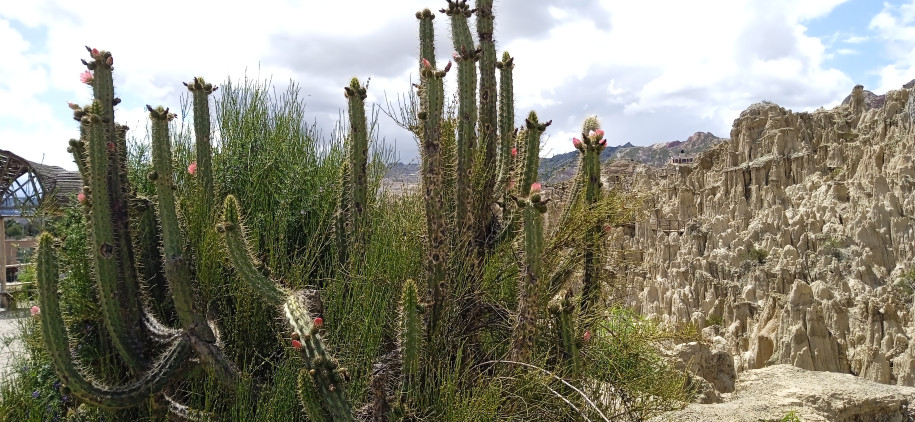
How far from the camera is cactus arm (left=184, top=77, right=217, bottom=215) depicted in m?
4.57

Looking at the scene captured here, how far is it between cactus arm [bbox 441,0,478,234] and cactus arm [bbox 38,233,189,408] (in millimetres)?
1914

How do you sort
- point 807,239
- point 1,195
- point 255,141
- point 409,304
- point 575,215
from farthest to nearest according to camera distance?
point 807,239 → point 1,195 → point 255,141 → point 575,215 → point 409,304

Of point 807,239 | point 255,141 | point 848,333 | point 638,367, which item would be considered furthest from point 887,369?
point 255,141

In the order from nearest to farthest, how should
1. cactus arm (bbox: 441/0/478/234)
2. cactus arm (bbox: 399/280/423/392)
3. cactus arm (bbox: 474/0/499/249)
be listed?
cactus arm (bbox: 399/280/423/392), cactus arm (bbox: 441/0/478/234), cactus arm (bbox: 474/0/499/249)

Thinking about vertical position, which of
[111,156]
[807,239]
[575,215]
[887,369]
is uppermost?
[111,156]

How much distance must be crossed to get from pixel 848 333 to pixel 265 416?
2006 cm

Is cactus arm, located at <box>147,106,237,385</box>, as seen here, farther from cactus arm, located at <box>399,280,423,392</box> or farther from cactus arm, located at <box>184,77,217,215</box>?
cactus arm, located at <box>399,280,423,392</box>

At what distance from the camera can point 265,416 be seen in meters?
3.49

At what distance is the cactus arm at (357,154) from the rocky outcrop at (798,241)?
7.84 m

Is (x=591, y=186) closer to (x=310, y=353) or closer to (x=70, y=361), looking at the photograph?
(x=310, y=353)

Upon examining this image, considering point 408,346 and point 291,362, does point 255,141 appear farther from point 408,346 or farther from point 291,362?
point 408,346

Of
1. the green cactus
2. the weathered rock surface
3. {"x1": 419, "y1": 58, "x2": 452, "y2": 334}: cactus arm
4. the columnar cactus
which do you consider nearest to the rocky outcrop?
the weathered rock surface

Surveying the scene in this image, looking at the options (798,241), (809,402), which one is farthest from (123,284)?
(798,241)

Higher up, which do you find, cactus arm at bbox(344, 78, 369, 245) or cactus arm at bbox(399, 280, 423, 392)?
cactus arm at bbox(344, 78, 369, 245)
